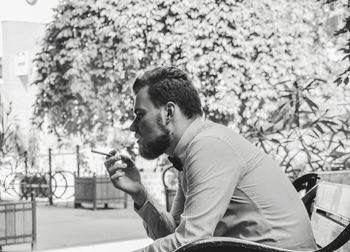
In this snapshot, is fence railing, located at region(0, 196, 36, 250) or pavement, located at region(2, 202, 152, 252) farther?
pavement, located at region(2, 202, 152, 252)

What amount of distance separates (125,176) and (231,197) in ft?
1.06

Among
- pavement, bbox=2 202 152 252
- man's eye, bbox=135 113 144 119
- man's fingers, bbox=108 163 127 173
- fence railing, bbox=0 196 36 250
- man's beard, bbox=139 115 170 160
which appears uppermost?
man's eye, bbox=135 113 144 119

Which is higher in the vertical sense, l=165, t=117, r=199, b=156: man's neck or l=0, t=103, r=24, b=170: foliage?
l=165, t=117, r=199, b=156: man's neck

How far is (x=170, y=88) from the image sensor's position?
1.34m

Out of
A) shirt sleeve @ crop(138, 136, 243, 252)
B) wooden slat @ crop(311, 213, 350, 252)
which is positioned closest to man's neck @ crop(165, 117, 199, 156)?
shirt sleeve @ crop(138, 136, 243, 252)

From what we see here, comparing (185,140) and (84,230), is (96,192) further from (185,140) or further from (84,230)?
(185,140)

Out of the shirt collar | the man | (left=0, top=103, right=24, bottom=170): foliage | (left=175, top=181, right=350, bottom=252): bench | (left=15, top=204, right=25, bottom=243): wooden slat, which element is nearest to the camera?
(left=175, top=181, right=350, bottom=252): bench

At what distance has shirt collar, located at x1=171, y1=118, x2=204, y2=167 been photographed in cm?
133

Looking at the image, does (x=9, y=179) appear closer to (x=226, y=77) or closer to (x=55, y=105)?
(x=55, y=105)

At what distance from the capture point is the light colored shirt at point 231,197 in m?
1.17

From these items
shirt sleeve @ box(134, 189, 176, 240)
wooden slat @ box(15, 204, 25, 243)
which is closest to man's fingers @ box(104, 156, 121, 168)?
shirt sleeve @ box(134, 189, 176, 240)

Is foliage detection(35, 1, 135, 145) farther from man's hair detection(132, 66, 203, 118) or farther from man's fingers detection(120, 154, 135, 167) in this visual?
man's hair detection(132, 66, 203, 118)

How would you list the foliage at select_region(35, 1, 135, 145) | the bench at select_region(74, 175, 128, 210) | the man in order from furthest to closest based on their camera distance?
the bench at select_region(74, 175, 128, 210) < the foliage at select_region(35, 1, 135, 145) < the man

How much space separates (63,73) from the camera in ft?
18.8
